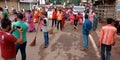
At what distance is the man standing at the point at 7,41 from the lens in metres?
5.73

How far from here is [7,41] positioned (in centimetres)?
590

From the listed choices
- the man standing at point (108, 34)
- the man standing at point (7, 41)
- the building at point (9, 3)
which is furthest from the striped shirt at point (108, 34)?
the building at point (9, 3)

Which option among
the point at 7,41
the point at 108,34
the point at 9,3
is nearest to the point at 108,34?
the point at 108,34

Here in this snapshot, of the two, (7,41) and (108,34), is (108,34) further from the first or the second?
(7,41)

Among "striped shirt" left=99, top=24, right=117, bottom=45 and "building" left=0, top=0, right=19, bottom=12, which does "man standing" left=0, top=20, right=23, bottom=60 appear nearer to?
"striped shirt" left=99, top=24, right=117, bottom=45

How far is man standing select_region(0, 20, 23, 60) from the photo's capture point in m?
5.73

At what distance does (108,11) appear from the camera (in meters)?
31.5

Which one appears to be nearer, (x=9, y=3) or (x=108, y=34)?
(x=108, y=34)

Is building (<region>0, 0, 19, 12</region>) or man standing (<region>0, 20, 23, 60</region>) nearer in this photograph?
man standing (<region>0, 20, 23, 60</region>)

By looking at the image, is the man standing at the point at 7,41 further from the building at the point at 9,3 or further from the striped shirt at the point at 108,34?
the building at the point at 9,3

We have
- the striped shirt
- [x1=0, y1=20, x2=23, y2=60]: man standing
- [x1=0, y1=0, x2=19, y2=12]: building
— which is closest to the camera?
[x1=0, y1=20, x2=23, y2=60]: man standing

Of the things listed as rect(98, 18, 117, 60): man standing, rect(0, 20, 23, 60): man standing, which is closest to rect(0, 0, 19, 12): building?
rect(98, 18, 117, 60): man standing

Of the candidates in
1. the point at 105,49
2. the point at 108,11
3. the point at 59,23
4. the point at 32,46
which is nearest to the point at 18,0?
the point at 108,11

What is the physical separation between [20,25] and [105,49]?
2781 mm
